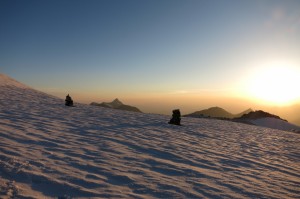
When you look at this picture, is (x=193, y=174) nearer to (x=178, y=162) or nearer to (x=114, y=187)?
(x=178, y=162)

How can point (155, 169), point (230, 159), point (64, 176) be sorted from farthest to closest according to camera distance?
point (230, 159), point (155, 169), point (64, 176)

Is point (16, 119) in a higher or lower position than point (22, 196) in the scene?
higher

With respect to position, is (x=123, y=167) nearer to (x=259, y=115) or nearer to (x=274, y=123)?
(x=274, y=123)

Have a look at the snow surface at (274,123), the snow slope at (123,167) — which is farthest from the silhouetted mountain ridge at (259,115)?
the snow slope at (123,167)

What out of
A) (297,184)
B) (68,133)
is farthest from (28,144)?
(297,184)

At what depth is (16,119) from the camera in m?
11.0

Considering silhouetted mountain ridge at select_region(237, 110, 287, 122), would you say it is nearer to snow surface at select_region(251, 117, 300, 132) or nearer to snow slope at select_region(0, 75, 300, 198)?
snow surface at select_region(251, 117, 300, 132)

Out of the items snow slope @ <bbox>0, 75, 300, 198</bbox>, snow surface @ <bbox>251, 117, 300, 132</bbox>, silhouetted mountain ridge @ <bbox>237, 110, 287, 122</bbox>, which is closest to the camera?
snow slope @ <bbox>0, 75, 300, 198</bbox>

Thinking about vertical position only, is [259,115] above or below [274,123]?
above

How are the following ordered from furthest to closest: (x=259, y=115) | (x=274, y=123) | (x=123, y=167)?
(x=259, y=115), (x=274, y=123), (x=123, y=167)

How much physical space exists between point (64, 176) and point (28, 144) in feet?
8.23

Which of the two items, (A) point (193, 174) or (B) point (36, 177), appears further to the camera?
(A) point (193, 174)

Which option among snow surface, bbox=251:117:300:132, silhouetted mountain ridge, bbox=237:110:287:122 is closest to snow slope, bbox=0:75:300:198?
snow surface, bbox=251:117:300:132

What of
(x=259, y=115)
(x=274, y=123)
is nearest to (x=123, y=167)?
(x=274, y=123)
